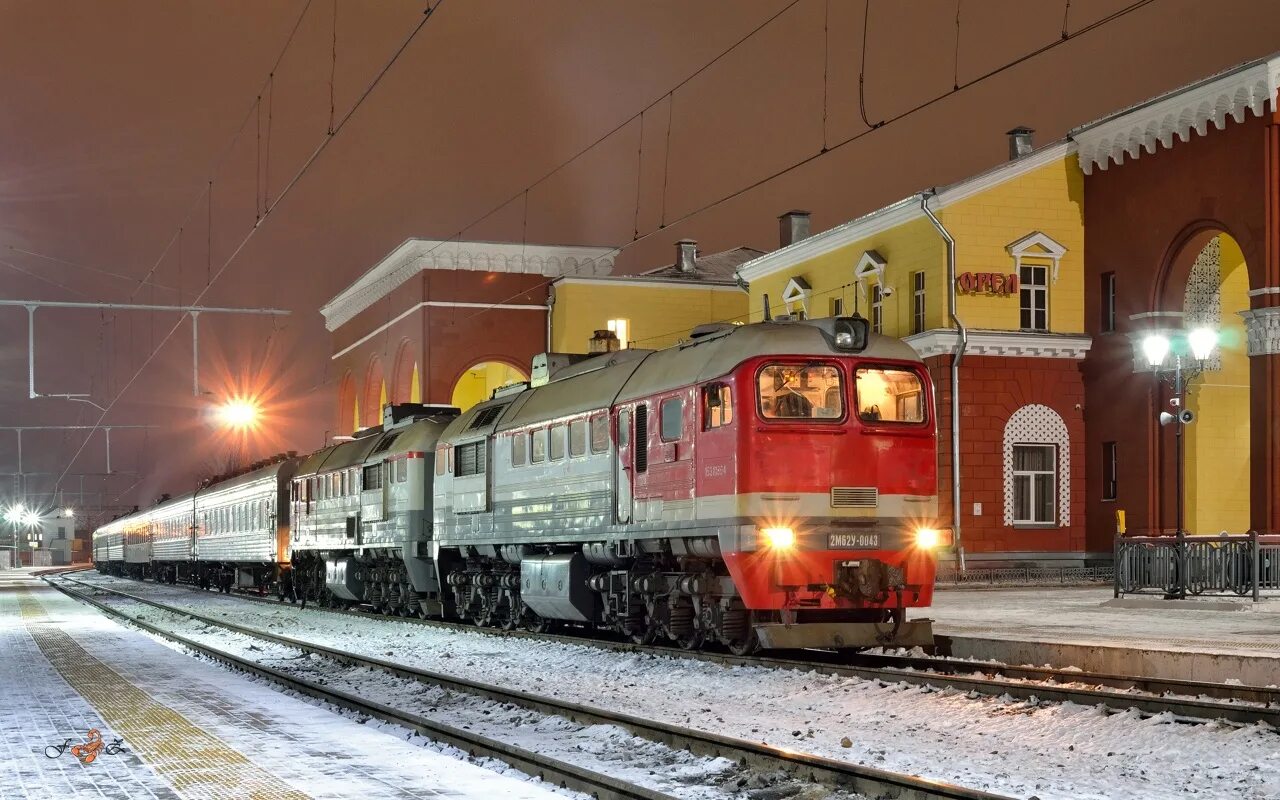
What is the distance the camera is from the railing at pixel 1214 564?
80.2ft

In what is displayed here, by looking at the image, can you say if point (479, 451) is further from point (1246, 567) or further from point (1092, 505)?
point (1092, 505)

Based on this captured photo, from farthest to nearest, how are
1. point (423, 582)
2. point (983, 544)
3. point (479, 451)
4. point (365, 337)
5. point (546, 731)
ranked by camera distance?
point (365, 337)
point (983, 544)
point (423, 582)
point (479, 451)
point (546, 731)

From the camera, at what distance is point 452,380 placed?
2240 inches

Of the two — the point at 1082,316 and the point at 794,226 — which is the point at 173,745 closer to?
the point at 1082,316

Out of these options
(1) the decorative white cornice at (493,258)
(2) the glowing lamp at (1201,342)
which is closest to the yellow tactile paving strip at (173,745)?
(2) the glowing lamp at (1201,342)

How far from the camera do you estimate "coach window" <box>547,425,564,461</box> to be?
808 inches

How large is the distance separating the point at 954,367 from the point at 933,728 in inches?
1057

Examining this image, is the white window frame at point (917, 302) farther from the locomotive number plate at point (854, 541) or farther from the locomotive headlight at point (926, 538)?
the locomotive number plate at point (854, 541)

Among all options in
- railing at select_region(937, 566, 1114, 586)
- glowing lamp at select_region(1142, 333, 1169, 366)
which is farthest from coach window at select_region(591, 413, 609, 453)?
railing at select_region(937, 566, 1114, 586)

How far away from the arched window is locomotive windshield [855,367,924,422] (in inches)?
858

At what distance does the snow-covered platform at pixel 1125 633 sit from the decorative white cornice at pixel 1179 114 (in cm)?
1265

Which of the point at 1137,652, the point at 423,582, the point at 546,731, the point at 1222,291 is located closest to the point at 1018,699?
the point at 1137,652

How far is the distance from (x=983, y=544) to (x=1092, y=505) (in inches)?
134

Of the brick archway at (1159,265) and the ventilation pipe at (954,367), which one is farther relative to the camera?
the ventilation pipe at (954,367)
